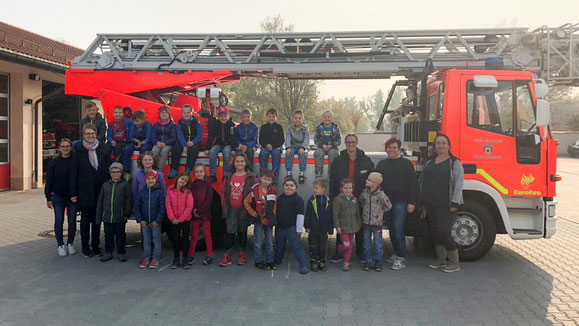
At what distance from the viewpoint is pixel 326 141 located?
6.74m

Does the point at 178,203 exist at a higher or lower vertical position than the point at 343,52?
lower

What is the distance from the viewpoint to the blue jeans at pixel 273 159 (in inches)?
261

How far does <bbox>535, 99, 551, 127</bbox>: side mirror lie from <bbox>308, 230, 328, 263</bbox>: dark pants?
3204 mm

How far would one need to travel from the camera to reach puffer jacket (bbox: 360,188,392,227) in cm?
604

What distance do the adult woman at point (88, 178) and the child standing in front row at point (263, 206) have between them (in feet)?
7.78

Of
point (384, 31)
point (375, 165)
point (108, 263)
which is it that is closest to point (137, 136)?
point (108, 263)

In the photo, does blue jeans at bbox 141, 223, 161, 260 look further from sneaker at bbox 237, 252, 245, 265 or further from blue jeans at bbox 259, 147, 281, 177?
blue jeans at bbox 259, 147, 281, 177

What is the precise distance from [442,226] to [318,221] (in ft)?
5.45

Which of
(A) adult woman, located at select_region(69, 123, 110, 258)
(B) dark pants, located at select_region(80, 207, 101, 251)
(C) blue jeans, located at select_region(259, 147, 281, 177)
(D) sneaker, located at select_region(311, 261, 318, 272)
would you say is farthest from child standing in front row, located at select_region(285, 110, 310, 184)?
(B) dark pants, located at select_region(80, 207, 101, 251)

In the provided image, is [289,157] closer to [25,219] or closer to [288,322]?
[288,322]

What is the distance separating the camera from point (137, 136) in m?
6.85

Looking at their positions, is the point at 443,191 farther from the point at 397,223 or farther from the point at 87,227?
the point at 87,227

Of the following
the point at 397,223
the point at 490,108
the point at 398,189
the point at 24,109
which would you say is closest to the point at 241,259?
the point at 397,223

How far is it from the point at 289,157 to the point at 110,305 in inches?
122
